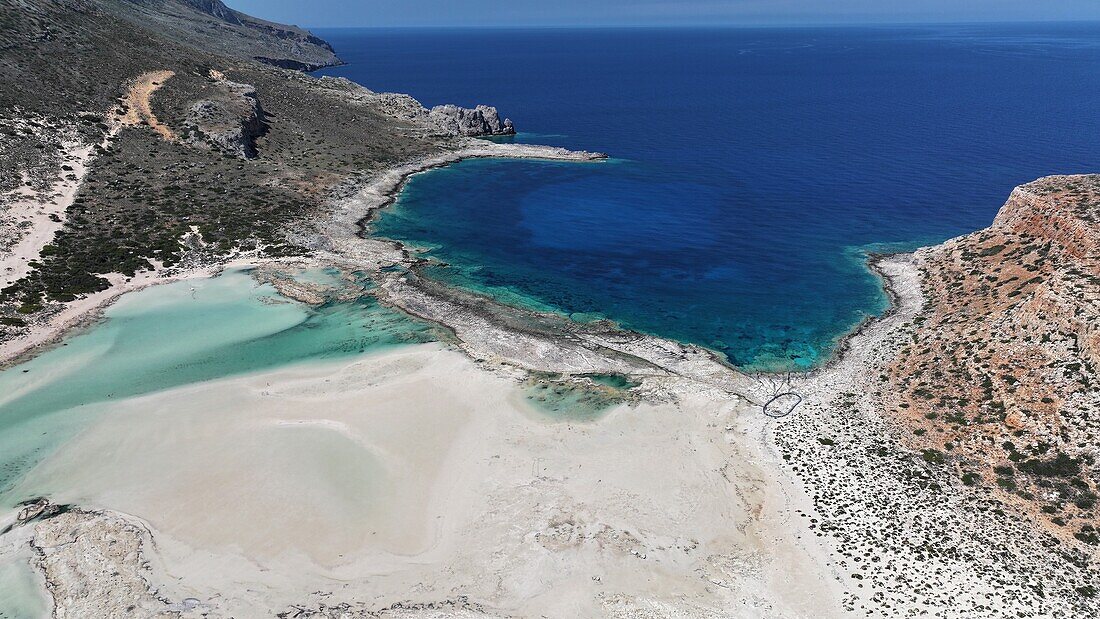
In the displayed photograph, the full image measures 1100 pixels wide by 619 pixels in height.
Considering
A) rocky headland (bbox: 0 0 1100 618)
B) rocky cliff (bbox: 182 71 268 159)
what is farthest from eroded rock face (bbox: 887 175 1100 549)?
rocky cliff (bbox: 182 71 268 159)

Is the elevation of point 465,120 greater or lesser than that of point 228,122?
lesser

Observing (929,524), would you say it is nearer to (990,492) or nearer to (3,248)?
(990,492)

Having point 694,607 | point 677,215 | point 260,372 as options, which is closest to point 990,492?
point 694,607

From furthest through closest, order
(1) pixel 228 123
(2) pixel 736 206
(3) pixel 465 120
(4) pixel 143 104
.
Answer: (3) pixel 465 120, (4) pixel 143 104, (1) pixel 228 123, (2) pixel 736 206

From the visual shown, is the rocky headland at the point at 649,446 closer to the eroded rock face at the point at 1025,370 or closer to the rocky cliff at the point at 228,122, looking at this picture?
the eroded rock face at the point at 1025,370

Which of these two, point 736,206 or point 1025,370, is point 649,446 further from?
point 736,206

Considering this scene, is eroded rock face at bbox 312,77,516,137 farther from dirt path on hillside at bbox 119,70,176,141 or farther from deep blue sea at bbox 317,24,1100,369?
dirt path on hillside at bbox 119,70,176,141

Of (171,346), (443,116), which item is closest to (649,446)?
(171,346)
